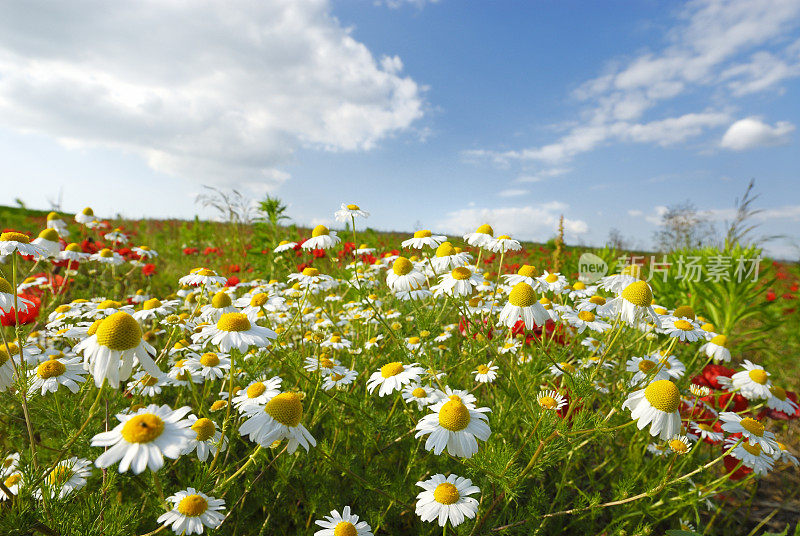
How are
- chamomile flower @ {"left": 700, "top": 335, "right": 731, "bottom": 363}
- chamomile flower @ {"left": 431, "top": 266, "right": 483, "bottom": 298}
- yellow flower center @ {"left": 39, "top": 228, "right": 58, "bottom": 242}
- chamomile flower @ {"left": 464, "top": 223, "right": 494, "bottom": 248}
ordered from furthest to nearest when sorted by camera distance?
yellow flower center @ {"left": 39, "top": 228, "right": 58, "bottom": 242}
chamomile flower @ {"left": 700, "top": 335, "right": 731, "bottom": 363}
chamomile flower @ {"left": 464, "top": 223, "right": 494, "bottom": 248}
chamomile flower @ {"left": 431, "top": 266, "right": 483, "bottom": 298}

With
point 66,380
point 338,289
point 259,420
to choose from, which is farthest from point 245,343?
point 338,289

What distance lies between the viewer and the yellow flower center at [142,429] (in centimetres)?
109

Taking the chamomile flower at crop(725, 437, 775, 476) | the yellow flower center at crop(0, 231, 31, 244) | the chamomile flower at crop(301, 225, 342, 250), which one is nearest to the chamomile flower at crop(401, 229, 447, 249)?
the chamomile flower at crop(301, 225, 342, 250)

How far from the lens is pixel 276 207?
629 centimetres

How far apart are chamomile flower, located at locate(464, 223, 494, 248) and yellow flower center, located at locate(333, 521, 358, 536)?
5.52 feet

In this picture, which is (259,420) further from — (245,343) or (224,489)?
(224,489)

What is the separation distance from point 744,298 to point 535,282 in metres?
4.06

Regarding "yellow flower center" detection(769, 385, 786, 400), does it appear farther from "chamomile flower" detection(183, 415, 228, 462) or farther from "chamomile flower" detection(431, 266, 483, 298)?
"chamomile flower" detection(183, 415, 228, 462)

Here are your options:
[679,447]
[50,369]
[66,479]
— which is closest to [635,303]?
[679,447]

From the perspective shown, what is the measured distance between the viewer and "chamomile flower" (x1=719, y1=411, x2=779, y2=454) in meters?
1.85

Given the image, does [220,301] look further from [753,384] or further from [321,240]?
[753,384]

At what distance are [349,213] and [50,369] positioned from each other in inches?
72.7

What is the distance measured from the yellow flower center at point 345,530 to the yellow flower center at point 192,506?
0.50 metres

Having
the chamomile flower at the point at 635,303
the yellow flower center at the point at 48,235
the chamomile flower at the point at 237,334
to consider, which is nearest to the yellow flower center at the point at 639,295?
the chamomile flower at the point at 635,303
